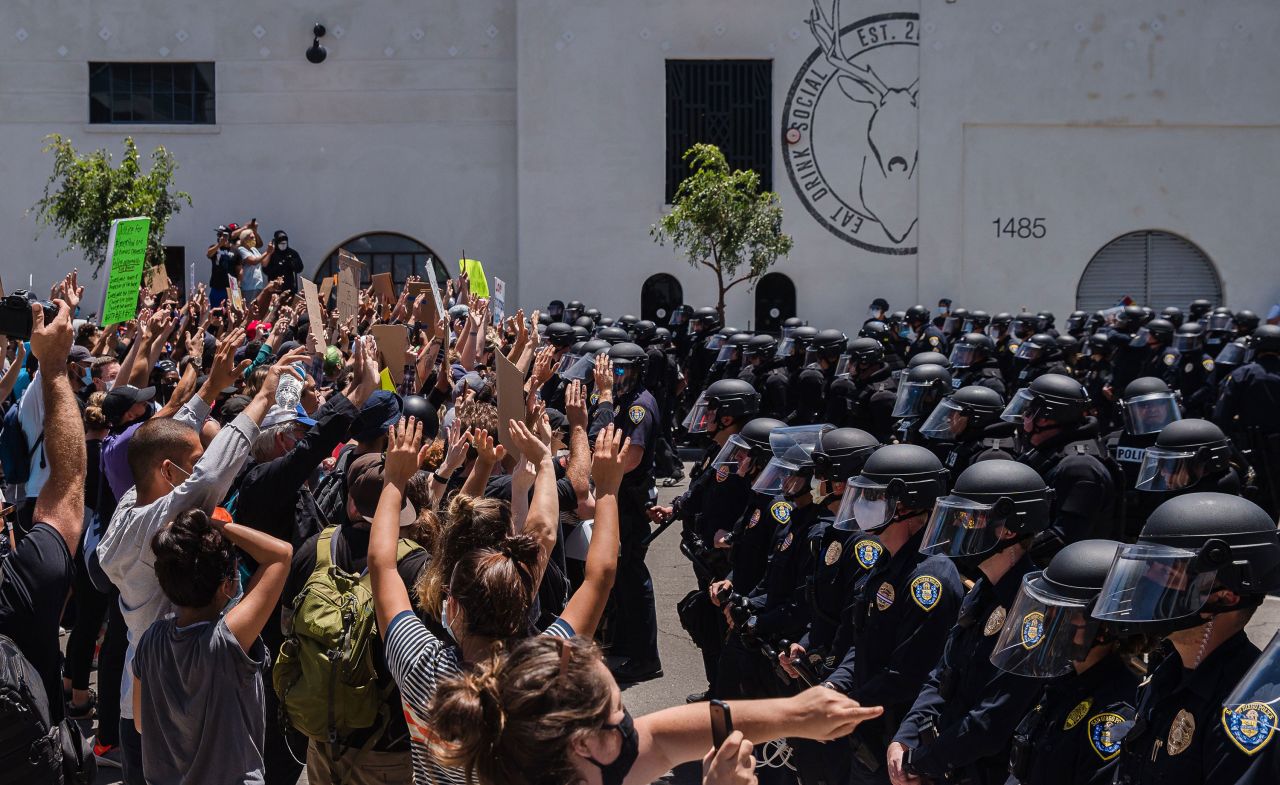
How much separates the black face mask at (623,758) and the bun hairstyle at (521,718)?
87 mm

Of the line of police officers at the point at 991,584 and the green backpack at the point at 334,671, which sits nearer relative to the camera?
the line of police officers at the point at 991,584

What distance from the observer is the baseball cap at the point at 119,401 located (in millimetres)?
6270

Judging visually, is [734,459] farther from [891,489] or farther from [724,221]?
[724,221]

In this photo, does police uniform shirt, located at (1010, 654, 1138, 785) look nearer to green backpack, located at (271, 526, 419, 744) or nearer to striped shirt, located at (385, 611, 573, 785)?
striped shirt, located at (385, 611, 573, 785)

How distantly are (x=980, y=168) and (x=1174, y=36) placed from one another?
4710mm

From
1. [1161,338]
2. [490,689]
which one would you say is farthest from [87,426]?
[1161,338]

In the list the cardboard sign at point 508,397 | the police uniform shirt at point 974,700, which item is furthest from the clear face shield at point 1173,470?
the cardboard sign at point 508,397

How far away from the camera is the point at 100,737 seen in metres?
5.92

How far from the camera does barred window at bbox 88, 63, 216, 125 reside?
26.0 metres

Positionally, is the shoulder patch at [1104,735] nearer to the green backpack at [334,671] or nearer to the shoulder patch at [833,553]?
the shoulder patch at [833,553]

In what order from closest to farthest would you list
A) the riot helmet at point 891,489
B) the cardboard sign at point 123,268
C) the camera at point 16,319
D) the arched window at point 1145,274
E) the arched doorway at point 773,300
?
the camera at point 16,319 < the riot helmet at point 891,489 < the cardboard sign at point 123,268 < the arched doorway at point 773,300 < the arched window at point 1145,274

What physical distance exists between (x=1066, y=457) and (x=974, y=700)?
3.18 metres

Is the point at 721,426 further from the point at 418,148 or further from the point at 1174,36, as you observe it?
the point at 1174,36

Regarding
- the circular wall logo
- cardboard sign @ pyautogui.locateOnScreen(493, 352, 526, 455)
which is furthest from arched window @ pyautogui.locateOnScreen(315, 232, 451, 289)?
cardboard sign @ pyautogui.locateOnScreen(493, 352, 526, 455)
